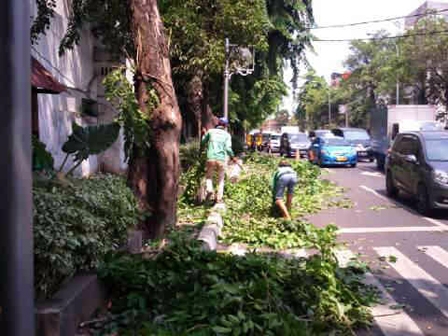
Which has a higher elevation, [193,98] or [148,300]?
[193,98]

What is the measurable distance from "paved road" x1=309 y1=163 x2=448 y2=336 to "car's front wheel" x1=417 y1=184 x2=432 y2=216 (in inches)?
7.0

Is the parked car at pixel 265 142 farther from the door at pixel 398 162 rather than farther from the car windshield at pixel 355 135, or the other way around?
the door at pixel 398 162

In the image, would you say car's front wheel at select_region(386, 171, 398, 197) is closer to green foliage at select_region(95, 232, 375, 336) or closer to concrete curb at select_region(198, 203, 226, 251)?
concrete curb at select_region(198, 203, 226, 251)

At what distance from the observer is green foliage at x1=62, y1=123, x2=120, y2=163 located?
5.79 meters

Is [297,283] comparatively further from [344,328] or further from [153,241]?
[153,241]

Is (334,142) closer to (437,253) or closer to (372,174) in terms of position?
(372,174)

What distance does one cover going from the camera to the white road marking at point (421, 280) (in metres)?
5.55

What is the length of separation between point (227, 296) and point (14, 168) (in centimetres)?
226

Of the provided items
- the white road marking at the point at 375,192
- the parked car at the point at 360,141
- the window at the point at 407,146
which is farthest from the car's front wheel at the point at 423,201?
the parked car at the point at 360,141

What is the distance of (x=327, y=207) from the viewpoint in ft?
40.2

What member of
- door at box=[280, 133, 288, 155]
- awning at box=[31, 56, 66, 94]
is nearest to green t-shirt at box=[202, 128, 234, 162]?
awning at box=[31, 56, 66, 94]

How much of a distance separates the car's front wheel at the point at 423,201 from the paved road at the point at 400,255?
18 cm

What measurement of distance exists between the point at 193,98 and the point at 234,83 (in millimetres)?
7355

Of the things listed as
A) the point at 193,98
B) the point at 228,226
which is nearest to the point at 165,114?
the point at 228,226
